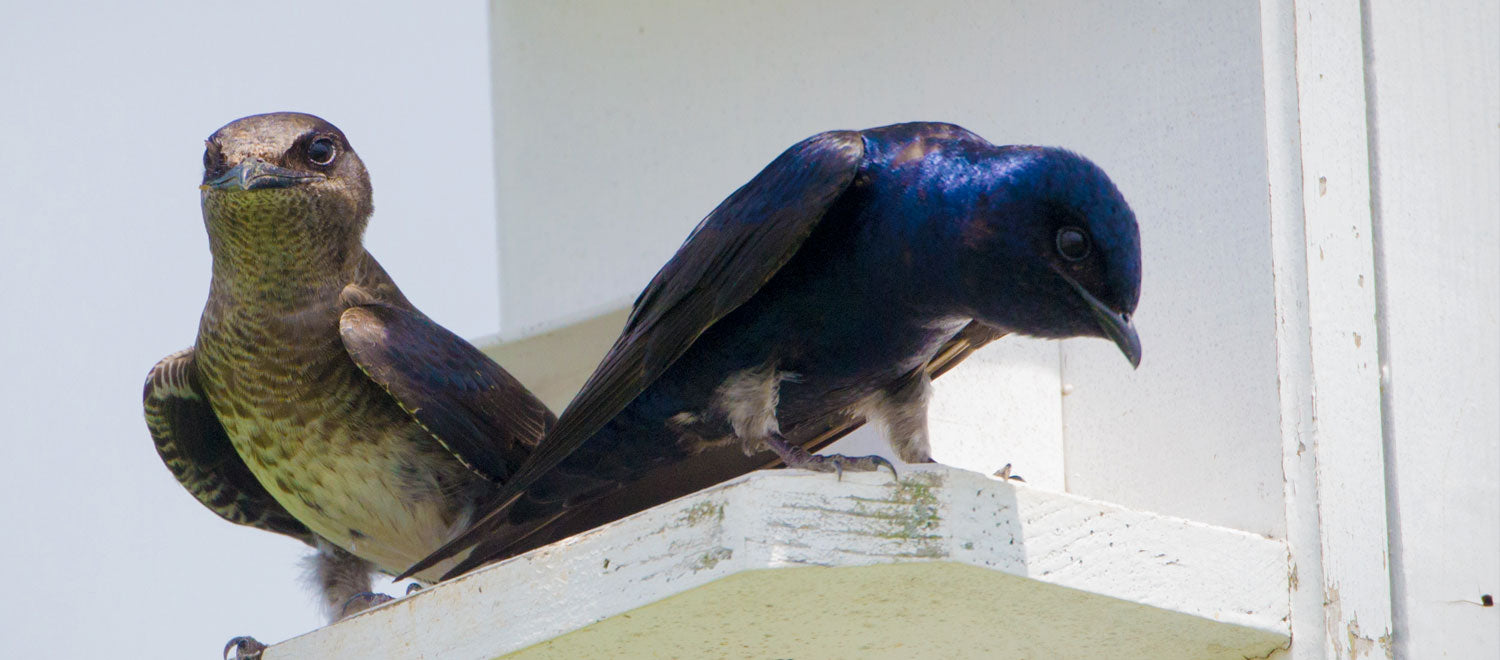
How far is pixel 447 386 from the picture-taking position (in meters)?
2.78

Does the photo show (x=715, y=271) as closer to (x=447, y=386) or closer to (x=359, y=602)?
(x=447, y=386)

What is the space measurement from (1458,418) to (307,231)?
69.2 inches

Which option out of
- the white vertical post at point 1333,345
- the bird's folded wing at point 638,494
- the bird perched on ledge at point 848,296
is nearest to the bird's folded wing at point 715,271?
the bird perched on ledge at point 848,296

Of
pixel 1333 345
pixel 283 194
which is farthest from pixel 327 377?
pixel 1333 345

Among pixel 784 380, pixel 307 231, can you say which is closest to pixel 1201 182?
pixel 784 380

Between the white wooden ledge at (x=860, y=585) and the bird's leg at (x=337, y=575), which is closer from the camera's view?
the white wooden ledge at (x=860, y=585)

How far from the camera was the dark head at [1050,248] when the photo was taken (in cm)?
208

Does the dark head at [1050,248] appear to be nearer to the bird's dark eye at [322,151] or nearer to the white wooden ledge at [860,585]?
the white wooden ledge at [860,585]

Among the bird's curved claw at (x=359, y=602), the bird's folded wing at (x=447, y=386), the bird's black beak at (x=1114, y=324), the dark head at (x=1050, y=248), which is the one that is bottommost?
the bird's curved claw at (x=359, y=602)

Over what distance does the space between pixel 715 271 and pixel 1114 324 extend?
54cm

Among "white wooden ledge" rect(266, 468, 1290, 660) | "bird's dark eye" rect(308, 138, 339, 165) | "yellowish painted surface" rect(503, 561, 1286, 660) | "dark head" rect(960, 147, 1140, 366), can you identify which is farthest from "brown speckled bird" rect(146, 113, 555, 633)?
"dark head" rect(960, 147, 1140, 366)

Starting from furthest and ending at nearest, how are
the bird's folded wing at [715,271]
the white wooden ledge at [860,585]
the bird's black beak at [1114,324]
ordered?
1. the bird's folded wing at [715,271]
2. the bird's black beak at [1114,324]
3. the white wooden ledge at [860,585]

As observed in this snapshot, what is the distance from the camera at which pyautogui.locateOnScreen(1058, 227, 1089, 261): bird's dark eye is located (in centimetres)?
212

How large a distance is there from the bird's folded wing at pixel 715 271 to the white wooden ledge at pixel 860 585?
0.43 m
